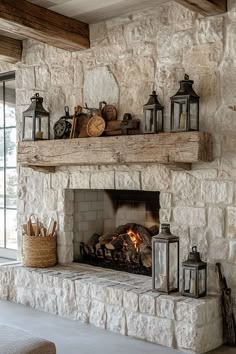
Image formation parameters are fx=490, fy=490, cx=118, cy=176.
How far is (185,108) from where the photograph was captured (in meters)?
3.81

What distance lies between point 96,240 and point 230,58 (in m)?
2.31

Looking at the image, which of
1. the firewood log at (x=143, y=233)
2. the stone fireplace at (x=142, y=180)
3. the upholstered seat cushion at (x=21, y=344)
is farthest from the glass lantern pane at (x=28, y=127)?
the upholstered seat cushion at (x=21, y=344)

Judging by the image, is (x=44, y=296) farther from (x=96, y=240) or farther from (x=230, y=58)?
(x=230, y=58)

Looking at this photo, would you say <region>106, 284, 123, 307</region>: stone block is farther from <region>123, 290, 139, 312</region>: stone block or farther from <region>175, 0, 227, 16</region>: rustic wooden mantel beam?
<region>175, 0, 227, 16</region>: rustic wooden mantel beam

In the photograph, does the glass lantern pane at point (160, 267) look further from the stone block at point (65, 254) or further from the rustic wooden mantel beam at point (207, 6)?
the rustic wooden mantel beam at point (207, 6)

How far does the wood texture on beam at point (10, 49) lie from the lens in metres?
5.02

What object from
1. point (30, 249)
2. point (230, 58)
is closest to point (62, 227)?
point (30, 249)

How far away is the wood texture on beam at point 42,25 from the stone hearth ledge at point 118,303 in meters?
2.12

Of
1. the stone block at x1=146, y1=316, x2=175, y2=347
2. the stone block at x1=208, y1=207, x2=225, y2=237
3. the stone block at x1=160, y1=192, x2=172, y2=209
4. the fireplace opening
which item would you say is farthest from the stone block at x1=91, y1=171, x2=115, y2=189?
the stone block at x1=146, y1=316, x2=175, y2=347

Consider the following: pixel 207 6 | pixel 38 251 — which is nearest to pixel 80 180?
pixel 38 251

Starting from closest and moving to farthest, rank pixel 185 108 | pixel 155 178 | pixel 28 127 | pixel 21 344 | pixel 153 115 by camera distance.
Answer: pixel 21 344, pixel 185 108, pixel 153 115, pixel 155 178, pixel 28 127

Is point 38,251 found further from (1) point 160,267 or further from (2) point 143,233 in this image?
(1) point 160,267

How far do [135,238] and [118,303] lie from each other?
94cm

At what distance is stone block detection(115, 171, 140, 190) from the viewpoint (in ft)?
14.1
